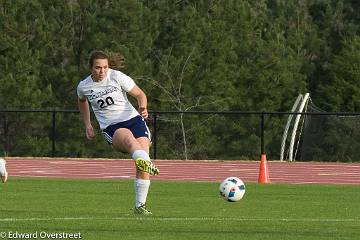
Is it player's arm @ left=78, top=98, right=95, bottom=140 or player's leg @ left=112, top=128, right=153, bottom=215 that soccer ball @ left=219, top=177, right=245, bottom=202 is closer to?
player's leg @ left=112, top=128, right=153, bottom=215

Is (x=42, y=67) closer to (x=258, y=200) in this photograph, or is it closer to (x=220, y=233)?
(x=258, y=200)

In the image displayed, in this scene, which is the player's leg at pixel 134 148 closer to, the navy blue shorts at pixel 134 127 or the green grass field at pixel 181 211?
the navy blue shorts at pixel 134 127

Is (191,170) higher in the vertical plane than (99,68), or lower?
lower

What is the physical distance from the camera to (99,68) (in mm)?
14938

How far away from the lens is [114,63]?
49.8 feet

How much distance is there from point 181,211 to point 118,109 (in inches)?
66.7

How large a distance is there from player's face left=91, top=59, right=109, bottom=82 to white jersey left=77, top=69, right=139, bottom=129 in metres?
0.10

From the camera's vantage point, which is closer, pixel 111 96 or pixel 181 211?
pixel 111 96

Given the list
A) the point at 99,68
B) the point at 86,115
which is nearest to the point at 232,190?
the point at 86,115

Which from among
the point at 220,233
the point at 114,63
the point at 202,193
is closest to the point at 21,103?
the point at 202,193

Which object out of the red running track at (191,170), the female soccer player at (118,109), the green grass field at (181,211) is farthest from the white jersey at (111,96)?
the red running track at (191,170)

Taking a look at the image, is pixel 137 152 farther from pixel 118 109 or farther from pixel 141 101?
pixel 118 109

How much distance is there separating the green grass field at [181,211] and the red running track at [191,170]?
3.29 meters

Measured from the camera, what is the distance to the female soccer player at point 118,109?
14.8 m
